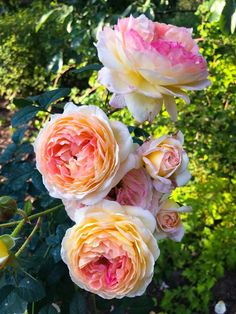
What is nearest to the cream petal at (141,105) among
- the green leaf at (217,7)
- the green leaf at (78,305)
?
the green leaf at (78,305)

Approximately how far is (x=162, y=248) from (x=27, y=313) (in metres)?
1.13

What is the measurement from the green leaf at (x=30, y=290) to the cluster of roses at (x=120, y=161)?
0.68 feet

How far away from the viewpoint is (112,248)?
1.98 feet

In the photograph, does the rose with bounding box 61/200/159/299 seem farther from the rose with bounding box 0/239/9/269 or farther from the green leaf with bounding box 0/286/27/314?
the green leaf with bounding box 0/286/27/314

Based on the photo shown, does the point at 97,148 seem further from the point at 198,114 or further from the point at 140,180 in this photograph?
the point at 198,114

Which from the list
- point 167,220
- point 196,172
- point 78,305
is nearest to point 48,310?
point 78,305

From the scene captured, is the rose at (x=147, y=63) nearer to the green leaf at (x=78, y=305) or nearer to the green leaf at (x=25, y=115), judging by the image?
the green leaf at (x=25, y=115)

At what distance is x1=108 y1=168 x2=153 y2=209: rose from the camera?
65 centimetres

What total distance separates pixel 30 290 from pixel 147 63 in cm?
47

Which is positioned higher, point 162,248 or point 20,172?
point 20,172

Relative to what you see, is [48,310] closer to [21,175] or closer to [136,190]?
[21,175]

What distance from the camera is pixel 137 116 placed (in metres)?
0.63

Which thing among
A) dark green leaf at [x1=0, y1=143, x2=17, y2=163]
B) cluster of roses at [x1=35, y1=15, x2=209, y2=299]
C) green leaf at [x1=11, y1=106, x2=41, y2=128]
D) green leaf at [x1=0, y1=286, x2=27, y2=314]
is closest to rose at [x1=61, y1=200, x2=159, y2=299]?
cluster of roses at [x1=35, y1=15, x2=209, y2=299]

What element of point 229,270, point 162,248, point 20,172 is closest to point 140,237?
point 20,172
